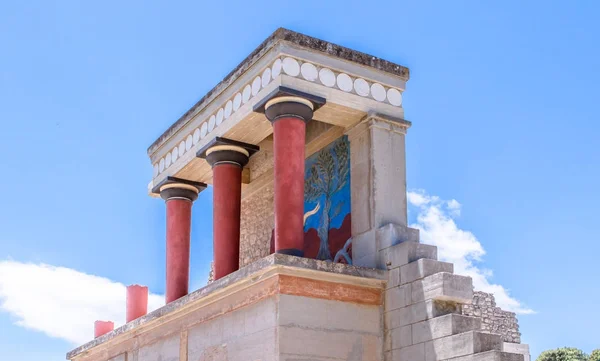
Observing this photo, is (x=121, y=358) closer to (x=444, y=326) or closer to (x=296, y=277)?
(x=296, y=277)

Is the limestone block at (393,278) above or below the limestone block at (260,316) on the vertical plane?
above

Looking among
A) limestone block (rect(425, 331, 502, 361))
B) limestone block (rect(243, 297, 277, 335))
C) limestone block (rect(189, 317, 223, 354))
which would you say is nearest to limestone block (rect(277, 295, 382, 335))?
limestone block (rect(243, 297, 277, 335))

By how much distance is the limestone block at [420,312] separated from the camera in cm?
1142

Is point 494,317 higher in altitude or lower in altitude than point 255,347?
higher

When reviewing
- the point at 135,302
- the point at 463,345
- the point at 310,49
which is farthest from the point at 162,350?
the point at 463,345

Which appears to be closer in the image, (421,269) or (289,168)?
(421,269)

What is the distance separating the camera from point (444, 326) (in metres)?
11.1

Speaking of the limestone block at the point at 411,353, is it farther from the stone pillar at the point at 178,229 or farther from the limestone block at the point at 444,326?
the stone pillar at the point at 178,229

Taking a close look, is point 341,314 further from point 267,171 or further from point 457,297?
point 267,171

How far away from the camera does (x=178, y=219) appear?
1633cm

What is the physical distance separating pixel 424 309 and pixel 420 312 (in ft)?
0.26

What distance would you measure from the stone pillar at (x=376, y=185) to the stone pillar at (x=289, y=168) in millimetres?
976

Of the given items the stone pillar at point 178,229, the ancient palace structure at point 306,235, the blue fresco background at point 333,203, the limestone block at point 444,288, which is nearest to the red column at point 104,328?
the ancient palace structure at point 306,235

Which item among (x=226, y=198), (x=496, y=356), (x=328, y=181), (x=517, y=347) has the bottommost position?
(x=496, y=356)
